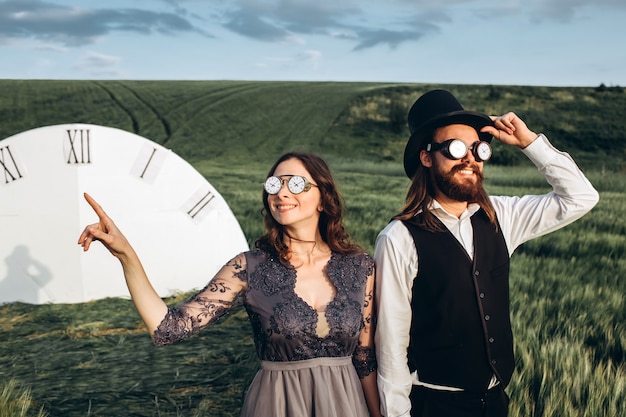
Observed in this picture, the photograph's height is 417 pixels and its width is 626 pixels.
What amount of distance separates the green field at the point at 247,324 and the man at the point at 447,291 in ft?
3.56

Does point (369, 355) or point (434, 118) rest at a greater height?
point (434, 118)

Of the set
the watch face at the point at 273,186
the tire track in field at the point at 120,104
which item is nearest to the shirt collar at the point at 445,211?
the watch face at the point at 273,186

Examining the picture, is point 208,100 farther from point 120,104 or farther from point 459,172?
point 459,172

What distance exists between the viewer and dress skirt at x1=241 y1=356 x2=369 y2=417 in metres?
→ 2.80

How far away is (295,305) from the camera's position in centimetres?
283

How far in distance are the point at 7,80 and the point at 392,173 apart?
24.1 m

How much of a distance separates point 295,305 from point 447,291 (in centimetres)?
60

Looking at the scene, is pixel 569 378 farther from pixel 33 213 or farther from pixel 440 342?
pixel 33 213

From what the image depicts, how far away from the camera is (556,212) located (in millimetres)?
3219

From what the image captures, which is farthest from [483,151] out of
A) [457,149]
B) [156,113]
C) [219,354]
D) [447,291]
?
[156,113]

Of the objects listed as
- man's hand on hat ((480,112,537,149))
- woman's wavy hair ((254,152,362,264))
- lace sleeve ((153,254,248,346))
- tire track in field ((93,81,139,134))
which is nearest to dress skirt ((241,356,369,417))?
lace sleeve ((153,254,248,346))

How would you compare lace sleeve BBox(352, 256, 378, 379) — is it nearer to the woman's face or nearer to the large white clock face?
the woman's face

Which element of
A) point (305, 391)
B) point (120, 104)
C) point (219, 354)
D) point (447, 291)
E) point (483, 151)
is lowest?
point (219, 354)

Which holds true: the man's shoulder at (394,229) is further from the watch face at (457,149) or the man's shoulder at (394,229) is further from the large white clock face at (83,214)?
the large white clock face at (83,214)
